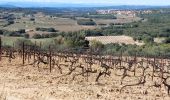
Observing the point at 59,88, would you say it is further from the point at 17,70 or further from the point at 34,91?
the point at 17,70

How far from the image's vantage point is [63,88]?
20000 millimetres

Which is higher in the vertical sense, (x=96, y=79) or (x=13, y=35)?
(x=96, y=79)

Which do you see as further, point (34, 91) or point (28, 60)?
point (28, 60)

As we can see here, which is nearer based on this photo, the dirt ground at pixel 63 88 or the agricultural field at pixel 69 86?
the dirt ground at pixel 63 88

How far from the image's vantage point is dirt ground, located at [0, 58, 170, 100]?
18328 mm

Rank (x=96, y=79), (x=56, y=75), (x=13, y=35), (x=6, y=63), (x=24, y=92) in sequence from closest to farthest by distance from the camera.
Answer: (x=24, y=92) < (x=96, y=79) < (x=56, y=75) < (x=6, y=63) < (x=13, y=35)

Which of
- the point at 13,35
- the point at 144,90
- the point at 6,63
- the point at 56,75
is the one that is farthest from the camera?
the point at 13,35

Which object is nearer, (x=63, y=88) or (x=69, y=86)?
(x=63, y=88)

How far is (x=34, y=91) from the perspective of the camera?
19094mm

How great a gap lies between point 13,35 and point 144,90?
217 ft

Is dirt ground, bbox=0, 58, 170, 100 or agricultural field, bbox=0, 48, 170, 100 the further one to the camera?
agricultural field, bbox=0, 48, 170, 100

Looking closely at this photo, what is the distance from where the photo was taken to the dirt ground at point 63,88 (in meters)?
18.3

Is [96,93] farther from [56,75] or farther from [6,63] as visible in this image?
[6,63]

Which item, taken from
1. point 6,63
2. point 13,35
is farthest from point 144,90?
point 13,35
